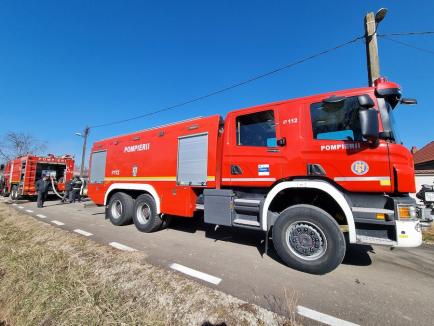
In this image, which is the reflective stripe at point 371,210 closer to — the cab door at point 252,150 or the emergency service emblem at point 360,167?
the emergency service emblem at point 360,167

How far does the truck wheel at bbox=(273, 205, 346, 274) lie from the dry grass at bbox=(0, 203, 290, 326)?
4.27 ft

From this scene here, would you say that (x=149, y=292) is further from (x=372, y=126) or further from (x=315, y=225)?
(x=372, y=126)

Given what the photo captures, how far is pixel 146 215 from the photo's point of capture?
5.85m

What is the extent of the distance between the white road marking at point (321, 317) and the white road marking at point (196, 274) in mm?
1064

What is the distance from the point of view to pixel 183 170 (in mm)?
5066

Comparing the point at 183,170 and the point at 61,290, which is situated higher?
the point at 183,170

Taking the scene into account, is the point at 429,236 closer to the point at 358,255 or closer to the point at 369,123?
the point at 358,255

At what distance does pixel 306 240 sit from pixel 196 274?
1718 mm

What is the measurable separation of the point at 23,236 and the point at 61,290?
3.47 meters

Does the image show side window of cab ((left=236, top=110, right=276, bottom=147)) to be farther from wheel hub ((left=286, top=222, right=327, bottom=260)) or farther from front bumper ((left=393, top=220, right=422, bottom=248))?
front bumper ((left=393, top=220, right=422, bottom=248))

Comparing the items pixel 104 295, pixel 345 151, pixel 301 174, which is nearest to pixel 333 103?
pixel 345 151

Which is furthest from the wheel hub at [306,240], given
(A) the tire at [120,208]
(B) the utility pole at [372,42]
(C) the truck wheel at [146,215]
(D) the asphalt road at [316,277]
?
(B) the utility pole at [372,42]

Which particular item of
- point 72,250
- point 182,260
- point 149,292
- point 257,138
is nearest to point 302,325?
point 149,292

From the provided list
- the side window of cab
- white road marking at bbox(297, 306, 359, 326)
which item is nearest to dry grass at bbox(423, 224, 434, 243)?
the side window of cab
